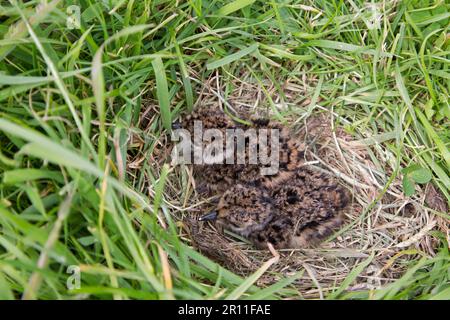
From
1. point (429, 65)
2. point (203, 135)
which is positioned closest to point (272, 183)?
point (203, 135)

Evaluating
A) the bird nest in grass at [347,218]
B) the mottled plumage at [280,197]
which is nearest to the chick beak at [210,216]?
the mottled plumage at [280,197]

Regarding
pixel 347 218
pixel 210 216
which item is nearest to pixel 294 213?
pixel 347 218

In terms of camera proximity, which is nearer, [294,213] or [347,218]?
[294,213]

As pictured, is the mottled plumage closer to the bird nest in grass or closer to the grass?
the bird nest in grass

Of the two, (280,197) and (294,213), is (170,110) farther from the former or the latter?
(294,213)
